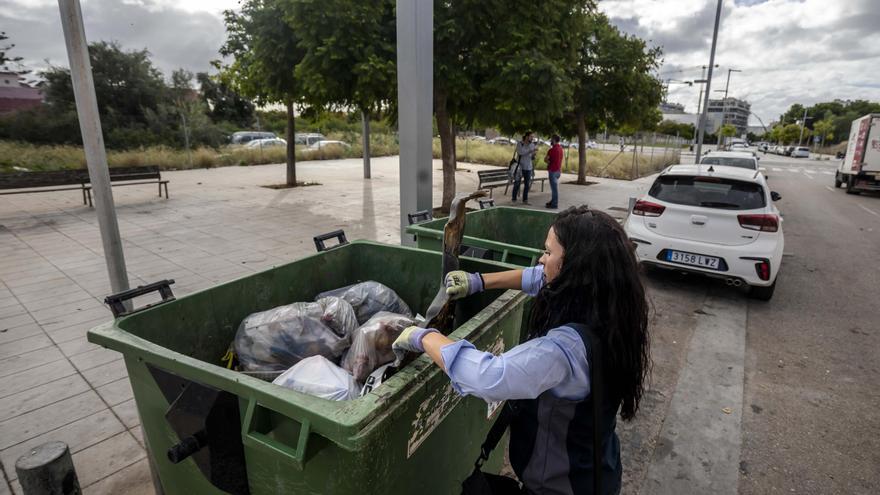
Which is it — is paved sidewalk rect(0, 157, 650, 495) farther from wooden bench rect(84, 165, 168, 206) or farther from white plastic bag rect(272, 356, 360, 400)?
white plastic bag rect(272, 356, 360, 400)

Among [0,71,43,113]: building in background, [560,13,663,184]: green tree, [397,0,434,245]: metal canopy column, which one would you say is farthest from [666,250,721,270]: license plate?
[0,71,43,113]: building in background

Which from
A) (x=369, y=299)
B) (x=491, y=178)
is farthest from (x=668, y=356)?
(x=491, y=178)

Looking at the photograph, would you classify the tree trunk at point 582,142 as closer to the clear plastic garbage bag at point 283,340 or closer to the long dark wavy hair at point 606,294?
the clear plastic garbage bag at point 283,340

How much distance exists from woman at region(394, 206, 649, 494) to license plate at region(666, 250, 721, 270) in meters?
4.51

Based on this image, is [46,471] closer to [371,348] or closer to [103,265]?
[371,348]

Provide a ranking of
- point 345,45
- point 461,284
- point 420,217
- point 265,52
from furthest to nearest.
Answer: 1. point 265,52
2. point 345,45
3. point 420,217
4. point 461,284

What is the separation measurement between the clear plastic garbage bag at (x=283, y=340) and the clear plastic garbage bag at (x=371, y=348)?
16cm

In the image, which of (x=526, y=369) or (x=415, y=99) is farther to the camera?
(x=415, y=99)

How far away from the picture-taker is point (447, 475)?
6.01ft

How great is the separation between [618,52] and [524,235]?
36.1ft

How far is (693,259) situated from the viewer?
17.7ft

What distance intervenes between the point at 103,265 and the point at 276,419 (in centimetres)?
632

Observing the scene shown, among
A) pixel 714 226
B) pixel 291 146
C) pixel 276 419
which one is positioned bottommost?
pixel 714 226

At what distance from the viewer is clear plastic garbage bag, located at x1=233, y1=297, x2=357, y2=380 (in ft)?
6.64
